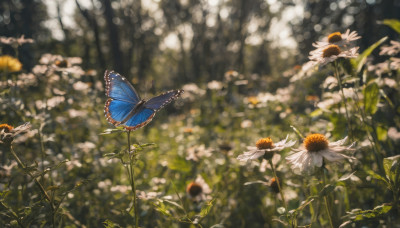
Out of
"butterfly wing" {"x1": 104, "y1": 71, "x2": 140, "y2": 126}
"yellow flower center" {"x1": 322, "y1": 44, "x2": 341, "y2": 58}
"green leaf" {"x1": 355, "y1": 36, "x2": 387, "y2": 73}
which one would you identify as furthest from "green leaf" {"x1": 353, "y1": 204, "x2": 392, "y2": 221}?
"butterfly wing" {"x1": 104, "y1": 71, "x2": 140, "y2": 126}

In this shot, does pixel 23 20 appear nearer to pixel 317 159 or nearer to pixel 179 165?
pixel 179 165

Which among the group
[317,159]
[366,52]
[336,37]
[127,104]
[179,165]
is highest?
[336,37]

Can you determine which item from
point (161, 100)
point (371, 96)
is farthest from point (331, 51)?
point (161, 100)

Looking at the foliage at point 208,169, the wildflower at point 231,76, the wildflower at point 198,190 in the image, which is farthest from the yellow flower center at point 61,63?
the wildflower at point 231,76

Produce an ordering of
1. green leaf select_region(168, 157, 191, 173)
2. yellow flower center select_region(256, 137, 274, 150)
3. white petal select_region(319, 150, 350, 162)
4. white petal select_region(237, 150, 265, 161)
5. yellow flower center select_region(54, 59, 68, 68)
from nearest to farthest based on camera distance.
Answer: white petal select_region(319, 150, 350, 162) → white petal select_region(237, 150, 265, 161) → yellow flower center select_region(256, 137, 274, 150) → green leaf select_region(168, 157, 191, 173) → yellow flower center select_region(54, 59, 68, 68)

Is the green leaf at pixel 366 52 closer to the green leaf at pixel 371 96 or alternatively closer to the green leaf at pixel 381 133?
the green leaf at pixel 371 96

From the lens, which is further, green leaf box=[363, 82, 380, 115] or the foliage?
green leaf box=[363, 82, 380, 115]

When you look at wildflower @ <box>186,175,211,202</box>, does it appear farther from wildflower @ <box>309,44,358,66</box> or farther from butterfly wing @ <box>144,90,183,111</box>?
wildflower @ <box>309,44,358,66</box>

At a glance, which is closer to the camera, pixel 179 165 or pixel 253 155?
pixel 253 155

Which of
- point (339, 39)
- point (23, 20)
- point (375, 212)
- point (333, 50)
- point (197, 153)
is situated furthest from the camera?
point (23, 20)
